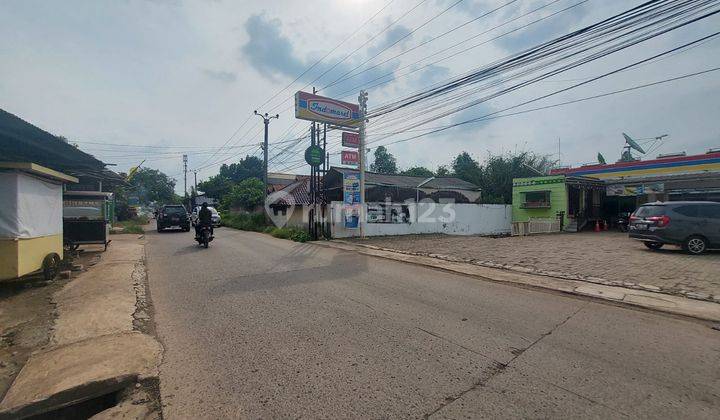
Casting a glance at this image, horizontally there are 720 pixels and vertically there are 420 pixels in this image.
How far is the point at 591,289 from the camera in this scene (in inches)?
268

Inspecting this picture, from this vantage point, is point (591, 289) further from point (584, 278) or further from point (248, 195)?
point (248, 195)

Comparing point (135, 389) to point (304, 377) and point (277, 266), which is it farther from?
point (277, 266)

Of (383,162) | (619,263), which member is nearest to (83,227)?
(619,263)

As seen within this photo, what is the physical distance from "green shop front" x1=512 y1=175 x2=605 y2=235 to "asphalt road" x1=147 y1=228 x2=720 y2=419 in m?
17.3

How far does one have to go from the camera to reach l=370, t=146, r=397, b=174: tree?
60.2 m

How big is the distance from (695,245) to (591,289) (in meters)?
6.96

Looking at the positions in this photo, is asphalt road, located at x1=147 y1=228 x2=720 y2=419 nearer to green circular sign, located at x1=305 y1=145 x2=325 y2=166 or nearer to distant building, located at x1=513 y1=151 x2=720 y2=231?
green circular sign, located at x1=305 y1=145 x2=325 y2=166

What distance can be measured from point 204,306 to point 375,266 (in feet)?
16.4

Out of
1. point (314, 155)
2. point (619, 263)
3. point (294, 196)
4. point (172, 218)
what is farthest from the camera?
point (294, 196)

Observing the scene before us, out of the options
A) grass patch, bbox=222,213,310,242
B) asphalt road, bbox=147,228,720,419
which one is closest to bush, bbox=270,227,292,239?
grass patch, bbox=222,213,310,242

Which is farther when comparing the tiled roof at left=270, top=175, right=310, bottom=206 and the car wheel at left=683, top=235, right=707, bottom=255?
the tiled roof at left=270, top=175, right=310, bottom=206

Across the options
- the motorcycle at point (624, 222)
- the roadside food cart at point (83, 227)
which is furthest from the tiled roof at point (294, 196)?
the motorcycle at point (624, 222)

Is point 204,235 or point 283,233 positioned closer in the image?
point 204,235

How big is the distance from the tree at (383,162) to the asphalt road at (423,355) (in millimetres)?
54118
